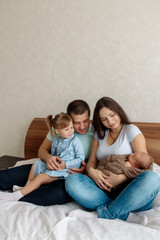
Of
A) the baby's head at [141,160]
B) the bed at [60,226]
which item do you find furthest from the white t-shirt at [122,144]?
the bed at [60,226]

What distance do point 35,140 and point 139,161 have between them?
1.28m

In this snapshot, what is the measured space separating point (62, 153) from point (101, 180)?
0.41 meters

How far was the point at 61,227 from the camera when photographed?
1.04 m

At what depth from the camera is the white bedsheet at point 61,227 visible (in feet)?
3.15

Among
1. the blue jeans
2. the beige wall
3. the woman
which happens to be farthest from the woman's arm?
the beige wall

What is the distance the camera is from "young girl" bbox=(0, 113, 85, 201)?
1548mm

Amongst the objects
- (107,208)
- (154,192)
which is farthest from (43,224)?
(154,192)

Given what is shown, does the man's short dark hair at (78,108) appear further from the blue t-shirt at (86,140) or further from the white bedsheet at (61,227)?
the white bedsheet at (61,227)

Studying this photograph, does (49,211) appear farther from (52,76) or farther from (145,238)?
(52,76)

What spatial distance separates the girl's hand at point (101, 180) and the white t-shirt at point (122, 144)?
0.22 meters

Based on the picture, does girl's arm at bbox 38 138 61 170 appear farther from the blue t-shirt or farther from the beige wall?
the beige wall

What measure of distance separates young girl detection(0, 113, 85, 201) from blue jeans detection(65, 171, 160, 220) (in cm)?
30

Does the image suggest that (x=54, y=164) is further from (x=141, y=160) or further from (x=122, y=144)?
(x=141, y=160)

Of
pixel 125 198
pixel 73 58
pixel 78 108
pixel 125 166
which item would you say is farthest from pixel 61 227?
pixel 73 58
